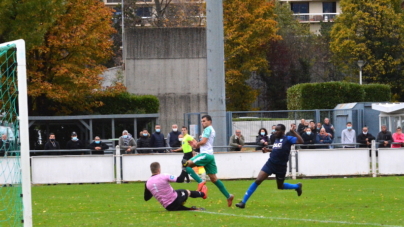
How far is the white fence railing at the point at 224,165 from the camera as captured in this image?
24.3 metres

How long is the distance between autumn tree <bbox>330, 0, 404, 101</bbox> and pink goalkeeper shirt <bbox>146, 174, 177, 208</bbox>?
2031 inches

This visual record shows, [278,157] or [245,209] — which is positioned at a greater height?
[278,157]

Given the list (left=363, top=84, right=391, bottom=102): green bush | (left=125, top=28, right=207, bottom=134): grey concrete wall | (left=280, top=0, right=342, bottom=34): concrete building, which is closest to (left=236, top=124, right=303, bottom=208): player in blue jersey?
(left=125, top=28, right=207, bottom=134): grey concrete wall

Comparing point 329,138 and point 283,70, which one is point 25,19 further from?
point 283,70

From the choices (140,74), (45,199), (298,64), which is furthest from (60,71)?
(298,64)

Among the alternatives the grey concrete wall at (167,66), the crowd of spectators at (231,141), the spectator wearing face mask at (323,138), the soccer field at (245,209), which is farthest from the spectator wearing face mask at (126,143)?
the grey concrete wall at (167,66)

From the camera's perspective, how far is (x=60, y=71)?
38.0 metres

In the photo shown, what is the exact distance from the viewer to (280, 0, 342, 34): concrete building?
89.6 meters

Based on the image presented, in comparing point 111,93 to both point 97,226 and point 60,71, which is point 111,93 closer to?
point 60,71

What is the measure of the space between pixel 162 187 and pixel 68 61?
27108 millimetres

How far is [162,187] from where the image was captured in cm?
1367

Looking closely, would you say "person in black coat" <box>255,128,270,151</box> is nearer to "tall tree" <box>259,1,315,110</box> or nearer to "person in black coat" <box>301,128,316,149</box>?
"person in black coat" <box>301,128,316,149</box>

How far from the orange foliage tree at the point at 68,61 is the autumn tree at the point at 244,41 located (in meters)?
21.1

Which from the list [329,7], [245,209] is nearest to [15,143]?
[245,209]
